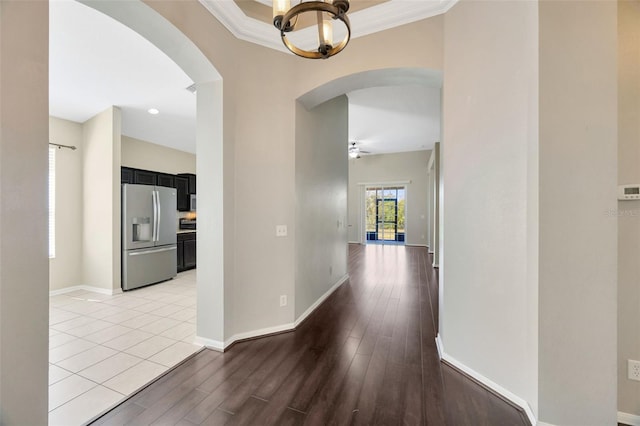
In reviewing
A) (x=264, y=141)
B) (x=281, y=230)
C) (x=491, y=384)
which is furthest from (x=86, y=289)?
(x=491, y=384)

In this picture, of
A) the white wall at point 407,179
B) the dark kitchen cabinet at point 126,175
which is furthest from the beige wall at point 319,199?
the white wall at point 407,179

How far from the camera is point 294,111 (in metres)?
2.90

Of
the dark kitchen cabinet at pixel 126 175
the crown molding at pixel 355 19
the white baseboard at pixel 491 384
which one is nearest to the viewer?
the white baseboard at pixel 491 384

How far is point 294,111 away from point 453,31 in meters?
1.67

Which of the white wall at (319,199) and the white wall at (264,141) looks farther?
the white wall at (319,199)

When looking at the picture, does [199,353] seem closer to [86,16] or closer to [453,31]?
[86,16]

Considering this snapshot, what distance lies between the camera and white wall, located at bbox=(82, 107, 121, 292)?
4.19m

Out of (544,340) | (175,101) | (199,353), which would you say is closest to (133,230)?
(175,101)

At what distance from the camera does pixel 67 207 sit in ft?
14.3

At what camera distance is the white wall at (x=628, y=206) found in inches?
61.1

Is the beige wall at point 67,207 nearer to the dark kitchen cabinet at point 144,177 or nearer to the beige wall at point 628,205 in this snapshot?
the dark kitchen cabinet at point 144,177

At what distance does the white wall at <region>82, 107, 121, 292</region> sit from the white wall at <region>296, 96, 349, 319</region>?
333 centimetres

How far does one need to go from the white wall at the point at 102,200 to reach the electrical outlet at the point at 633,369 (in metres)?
5.93

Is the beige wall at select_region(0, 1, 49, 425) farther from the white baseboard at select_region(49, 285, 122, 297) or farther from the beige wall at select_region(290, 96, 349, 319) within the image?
the white baseboard at select_region(49, 285, 122, 297)
